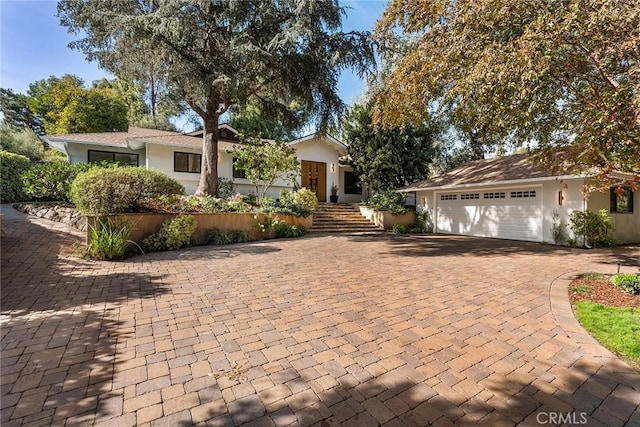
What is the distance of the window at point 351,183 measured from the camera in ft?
66.1

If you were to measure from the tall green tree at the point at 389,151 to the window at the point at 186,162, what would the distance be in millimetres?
8370

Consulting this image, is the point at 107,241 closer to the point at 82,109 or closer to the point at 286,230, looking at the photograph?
the point at 286,230

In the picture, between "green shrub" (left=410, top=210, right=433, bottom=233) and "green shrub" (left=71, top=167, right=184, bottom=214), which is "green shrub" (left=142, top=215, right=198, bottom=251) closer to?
"green shrub" (left=71, top=167, right=184, bottom=214)

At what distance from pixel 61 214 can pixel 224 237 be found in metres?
5.32

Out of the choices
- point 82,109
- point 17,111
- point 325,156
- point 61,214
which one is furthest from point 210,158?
point 17,111

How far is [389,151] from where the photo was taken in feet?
55.0

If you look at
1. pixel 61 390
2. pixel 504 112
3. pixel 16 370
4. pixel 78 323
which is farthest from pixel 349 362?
pixel 504 112

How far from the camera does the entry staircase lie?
14395mm

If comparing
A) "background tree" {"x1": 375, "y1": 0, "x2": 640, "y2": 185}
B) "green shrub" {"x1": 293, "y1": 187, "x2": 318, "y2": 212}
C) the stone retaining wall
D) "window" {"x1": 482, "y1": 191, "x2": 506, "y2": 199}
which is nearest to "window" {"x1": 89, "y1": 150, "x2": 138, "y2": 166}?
the stone retaining wall

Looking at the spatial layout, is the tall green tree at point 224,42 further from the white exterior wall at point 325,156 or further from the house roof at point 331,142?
the white exterior wall at point 325,156

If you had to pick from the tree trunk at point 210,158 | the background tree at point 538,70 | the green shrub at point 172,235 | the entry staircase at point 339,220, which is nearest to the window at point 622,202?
the background tree at point 538,70

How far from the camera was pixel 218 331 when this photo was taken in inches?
134

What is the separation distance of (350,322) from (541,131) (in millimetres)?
6207

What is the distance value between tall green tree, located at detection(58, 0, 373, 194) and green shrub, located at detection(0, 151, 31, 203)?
7.36 meters
